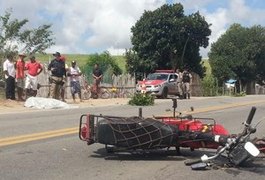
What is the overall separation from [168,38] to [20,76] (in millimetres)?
26738

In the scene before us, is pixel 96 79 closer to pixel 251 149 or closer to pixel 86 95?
pixel 86 95

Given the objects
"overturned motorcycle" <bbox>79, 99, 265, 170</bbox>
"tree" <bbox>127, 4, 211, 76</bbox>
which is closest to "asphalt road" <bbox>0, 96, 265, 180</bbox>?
"overturned motorcycle" <bbox>79, 99, 265, 170</bbox>

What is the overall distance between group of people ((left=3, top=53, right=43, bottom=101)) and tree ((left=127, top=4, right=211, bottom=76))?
2546 cm

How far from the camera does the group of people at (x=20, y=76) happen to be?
2176 centimetres

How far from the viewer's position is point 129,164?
27.9 ft

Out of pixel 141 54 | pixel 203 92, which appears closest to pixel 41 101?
pixel 203 92

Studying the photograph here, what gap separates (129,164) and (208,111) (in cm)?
1120

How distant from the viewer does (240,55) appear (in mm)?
67375

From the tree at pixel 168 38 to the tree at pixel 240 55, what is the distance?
17300 mm

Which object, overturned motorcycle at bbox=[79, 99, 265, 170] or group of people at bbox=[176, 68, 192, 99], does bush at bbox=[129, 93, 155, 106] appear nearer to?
group of people at bbox=[176, 68, 192, 99]

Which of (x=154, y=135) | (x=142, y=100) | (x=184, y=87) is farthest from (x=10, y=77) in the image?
(x=154, y=135)

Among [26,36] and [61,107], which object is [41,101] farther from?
[26,36]

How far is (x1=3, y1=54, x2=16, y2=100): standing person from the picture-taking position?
21.7 meters

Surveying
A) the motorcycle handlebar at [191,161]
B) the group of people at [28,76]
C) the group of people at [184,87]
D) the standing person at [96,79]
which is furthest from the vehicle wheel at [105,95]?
the motorcycle handlebar at [191,161]
